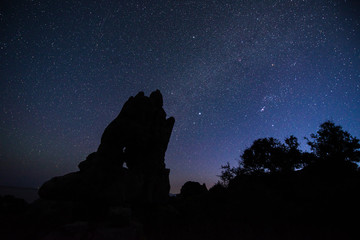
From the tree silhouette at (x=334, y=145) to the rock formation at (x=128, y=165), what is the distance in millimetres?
31923

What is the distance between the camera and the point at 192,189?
1603 inches

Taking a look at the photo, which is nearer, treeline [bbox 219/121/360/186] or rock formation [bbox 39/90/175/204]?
rock formation [bbox 39/90/175/204]

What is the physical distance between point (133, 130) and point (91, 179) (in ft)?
19.6

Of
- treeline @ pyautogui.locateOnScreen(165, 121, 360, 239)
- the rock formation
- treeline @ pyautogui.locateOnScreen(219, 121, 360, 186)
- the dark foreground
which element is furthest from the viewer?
treeline @ pyautogui.locateOnScreen(219, 121, 360, 186)

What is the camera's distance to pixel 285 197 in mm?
18562

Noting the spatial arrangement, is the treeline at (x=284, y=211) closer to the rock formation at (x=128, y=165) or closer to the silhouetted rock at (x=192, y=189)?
the rock formation at (x=128, y=165)

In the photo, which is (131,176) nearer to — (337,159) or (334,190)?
(334,190)

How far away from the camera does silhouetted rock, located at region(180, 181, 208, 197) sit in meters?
40.1

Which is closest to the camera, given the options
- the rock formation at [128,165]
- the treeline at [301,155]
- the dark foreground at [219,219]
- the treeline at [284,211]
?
the dark foreground at [219,219]

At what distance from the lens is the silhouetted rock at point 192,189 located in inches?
1578

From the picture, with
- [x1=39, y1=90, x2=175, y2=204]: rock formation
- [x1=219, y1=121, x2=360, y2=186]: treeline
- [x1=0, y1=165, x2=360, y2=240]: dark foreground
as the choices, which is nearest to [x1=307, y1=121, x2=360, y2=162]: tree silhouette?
[x1=219, y1=121, x2=360, y2=186]: treeline

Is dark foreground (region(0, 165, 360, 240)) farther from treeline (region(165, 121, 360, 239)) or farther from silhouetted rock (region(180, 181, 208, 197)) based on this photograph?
silhouetted rock (region(180, 181, 208, 197))

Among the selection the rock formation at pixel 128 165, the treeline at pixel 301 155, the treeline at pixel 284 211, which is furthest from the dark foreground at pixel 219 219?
the treeline at pixel 301 155

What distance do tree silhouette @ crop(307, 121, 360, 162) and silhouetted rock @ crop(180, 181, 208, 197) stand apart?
2531 centimetres
